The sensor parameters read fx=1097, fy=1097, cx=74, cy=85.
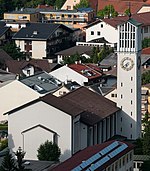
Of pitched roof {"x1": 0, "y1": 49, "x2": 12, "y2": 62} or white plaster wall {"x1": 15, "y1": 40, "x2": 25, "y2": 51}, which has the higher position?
white plaster wall {"x1": 15, "y1": 40, "x2": 25, "y2": 51}

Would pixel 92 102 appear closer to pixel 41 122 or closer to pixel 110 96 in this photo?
pixel 110 96

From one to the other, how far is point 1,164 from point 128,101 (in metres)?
6.93

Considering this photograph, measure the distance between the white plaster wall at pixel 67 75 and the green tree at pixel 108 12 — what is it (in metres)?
17.1

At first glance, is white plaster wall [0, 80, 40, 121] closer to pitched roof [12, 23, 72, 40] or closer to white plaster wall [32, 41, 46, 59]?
white plaster wall [32, 41, 46, 59]

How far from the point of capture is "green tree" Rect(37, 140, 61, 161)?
26.0m

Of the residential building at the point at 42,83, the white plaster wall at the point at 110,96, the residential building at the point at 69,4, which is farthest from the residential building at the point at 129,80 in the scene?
the residential building at the point at 69,4

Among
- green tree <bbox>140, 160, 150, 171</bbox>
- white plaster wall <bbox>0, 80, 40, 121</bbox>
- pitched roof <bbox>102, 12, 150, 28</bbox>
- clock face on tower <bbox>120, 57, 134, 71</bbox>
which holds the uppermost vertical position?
pitched roof <bbox>102, 12, 150, 28</bbox>

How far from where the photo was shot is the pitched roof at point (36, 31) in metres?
44.6

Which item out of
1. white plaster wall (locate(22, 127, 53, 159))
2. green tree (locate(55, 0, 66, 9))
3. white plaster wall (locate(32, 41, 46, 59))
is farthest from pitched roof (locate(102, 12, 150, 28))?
white plaster wall (locate(22, 127, 53, 159))

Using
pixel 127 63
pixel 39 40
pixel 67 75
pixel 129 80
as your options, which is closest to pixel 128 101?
pixel 129 80

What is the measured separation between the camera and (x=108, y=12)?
53.7 metres

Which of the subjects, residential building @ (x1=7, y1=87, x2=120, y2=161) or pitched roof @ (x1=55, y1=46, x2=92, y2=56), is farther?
pitched roof @ (x1=55, y1=46, x2=92, y2=56)

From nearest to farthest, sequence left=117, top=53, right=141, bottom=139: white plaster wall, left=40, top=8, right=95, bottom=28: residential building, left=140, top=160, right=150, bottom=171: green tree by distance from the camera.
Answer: left=140, top=160, right=150, bottom=171: green tree
left=117, top=53, right=141, bottom=139: white plaster wall
left=40, top=8, right=95, bottom=28: residential building

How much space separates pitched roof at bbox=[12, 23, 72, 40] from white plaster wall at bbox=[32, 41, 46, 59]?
21cm
